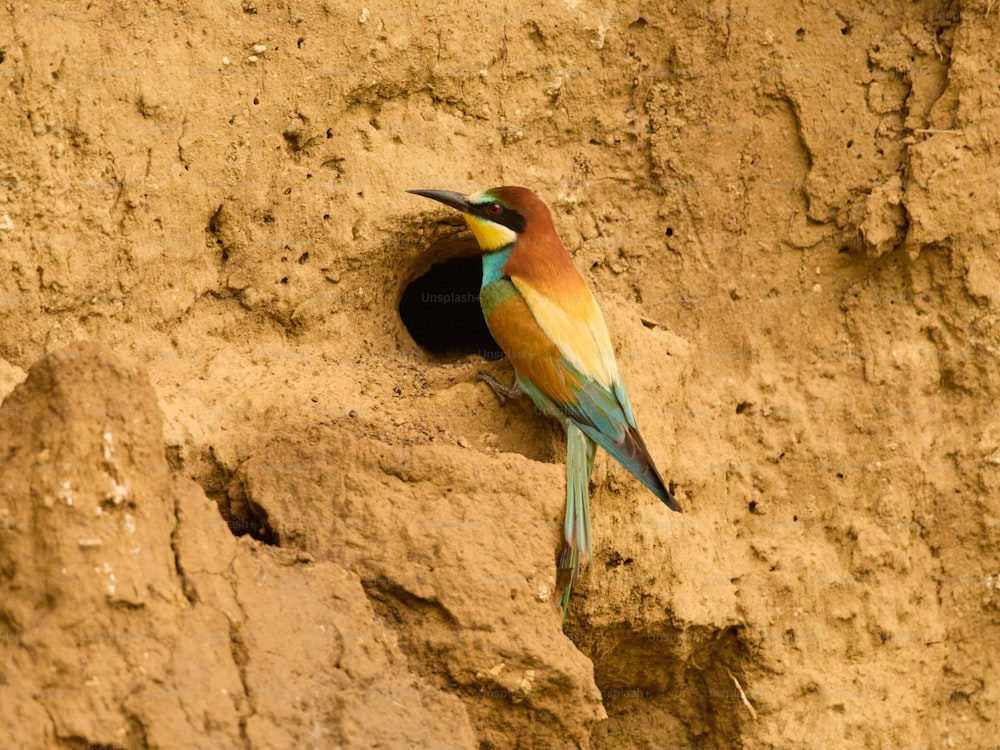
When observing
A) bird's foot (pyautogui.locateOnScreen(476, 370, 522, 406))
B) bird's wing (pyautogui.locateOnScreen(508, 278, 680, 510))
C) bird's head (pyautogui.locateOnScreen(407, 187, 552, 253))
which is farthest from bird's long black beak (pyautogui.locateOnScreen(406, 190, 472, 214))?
bird's foot (pyautogui.locateOnScreen(476, 370, 522, 406))

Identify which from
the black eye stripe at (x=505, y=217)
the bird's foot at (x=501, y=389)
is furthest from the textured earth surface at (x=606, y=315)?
the black eye stripe at (x=505, y=217)

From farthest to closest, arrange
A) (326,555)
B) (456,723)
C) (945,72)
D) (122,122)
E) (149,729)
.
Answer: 1. (945,72)
2. (122,122)
3. (326,555)
4. (456,723)
5. (149,729)

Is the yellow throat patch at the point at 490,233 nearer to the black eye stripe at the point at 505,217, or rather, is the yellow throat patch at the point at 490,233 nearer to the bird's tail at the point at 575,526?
the black eye stripe at the point at 505,217

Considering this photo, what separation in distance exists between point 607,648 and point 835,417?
937 mm

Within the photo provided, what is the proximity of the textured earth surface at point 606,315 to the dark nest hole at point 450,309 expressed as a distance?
0.05m

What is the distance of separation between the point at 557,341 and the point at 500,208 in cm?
42

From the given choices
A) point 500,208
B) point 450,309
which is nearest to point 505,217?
point 500,208

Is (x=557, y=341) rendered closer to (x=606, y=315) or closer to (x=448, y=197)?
(x=606, y=315)

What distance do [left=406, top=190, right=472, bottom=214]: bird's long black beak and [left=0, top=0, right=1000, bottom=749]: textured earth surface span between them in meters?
0.07

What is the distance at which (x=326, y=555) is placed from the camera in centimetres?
282

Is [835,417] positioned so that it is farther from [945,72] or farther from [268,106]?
[268,106]

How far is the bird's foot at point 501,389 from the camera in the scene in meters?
3.52

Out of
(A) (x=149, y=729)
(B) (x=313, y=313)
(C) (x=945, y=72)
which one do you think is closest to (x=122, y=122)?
(B) (x=313, y=313)

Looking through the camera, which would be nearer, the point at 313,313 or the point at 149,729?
the point at 149,729
